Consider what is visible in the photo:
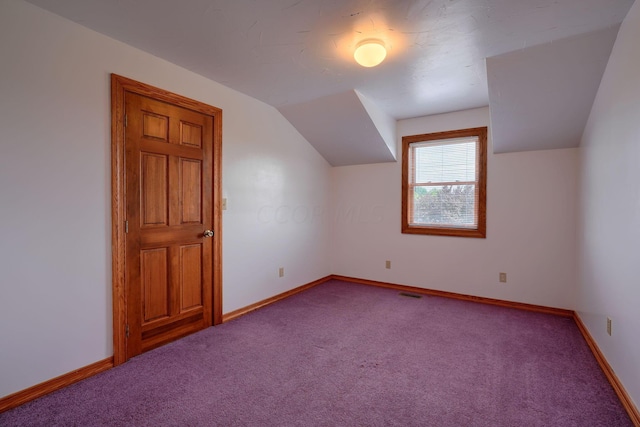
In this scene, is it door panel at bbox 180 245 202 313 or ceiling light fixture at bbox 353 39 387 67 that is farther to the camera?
door panel at bbox 180 245 202 313

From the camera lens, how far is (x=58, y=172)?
2.05 metres

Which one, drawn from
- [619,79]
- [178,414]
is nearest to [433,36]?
[619,79]

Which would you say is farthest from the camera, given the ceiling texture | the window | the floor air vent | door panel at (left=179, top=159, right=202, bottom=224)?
the floor air vent

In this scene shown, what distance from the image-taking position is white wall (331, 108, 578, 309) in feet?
11.3

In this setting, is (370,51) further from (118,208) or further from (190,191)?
(118,208)

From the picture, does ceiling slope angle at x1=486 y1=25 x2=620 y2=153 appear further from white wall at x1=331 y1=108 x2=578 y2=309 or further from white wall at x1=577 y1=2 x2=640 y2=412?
white wall at x1=331 y1=108 x2=578 y2=309

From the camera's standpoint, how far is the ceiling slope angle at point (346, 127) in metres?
3.57

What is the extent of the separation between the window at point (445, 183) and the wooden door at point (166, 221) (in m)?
2.75

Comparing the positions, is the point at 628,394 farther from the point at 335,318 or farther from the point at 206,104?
the point at 206,104

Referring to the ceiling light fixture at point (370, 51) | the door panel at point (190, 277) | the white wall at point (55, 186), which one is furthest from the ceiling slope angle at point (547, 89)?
the door panel at point (190, 277)

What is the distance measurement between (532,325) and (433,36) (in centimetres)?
289

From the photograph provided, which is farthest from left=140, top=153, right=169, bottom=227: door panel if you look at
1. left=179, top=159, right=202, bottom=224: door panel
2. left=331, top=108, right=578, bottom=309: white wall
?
left=331, top=108, right=578, bottom=309: white wall

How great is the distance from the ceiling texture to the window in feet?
1.27

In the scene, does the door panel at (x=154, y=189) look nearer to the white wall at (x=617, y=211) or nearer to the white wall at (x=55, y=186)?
the white wall at (x=55, y=186)
